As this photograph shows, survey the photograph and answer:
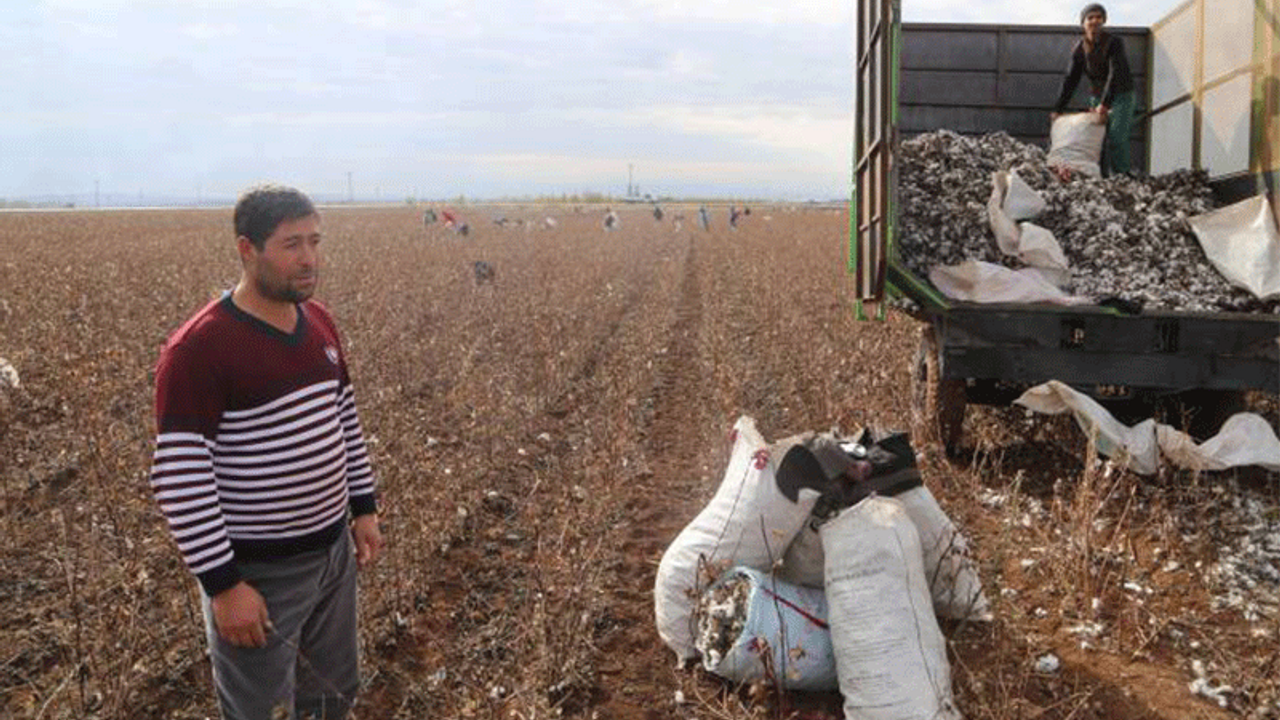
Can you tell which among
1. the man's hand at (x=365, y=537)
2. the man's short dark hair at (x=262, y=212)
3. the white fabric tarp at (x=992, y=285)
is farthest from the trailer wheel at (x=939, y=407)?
the man's short dark hair at (x=262, y=212)

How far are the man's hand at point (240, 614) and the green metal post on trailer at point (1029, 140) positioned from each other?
139 inches

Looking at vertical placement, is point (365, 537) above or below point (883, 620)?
above

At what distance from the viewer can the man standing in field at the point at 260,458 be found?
6.84 feet

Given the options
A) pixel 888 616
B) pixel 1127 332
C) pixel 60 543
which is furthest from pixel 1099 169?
pixel 60 543

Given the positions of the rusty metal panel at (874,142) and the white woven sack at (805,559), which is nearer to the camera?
the white woven sack at (805,559)

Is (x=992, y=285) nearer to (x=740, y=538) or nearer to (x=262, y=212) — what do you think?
(x=740, y=538)

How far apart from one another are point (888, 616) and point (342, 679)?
61.5 inches

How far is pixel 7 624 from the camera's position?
3730mm

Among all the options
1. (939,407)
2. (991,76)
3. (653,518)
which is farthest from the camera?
(991,76)

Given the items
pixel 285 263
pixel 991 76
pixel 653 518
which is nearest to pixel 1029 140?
pixel 991 76

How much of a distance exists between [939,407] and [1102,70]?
303 centimetres

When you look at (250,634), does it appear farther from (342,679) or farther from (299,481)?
(342,679)

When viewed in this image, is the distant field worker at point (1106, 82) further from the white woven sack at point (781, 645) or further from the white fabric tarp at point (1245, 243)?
the white woven sack at point (781, 645)

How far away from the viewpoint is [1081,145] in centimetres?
654
